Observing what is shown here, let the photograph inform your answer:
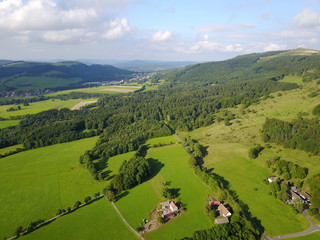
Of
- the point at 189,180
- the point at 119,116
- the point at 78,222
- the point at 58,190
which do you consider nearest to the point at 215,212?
the point at 189,180

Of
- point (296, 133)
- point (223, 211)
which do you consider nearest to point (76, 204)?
point (223, 211)

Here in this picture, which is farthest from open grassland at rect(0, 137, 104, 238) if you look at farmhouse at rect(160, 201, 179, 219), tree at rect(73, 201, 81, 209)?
farmhouse at rect(160, 201, 179, 219)

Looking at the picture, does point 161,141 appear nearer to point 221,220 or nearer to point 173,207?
point 173,207

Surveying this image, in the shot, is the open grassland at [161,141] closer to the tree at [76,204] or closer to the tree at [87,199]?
the tree at [87,199]

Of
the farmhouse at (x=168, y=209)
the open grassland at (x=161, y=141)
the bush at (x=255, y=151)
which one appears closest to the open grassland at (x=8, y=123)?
the open grassland at (x=161, y=141)

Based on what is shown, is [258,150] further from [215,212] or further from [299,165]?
[215,212]

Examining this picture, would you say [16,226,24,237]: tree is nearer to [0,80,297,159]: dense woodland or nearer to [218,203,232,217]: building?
[0,80,297,159]: dense woodland
